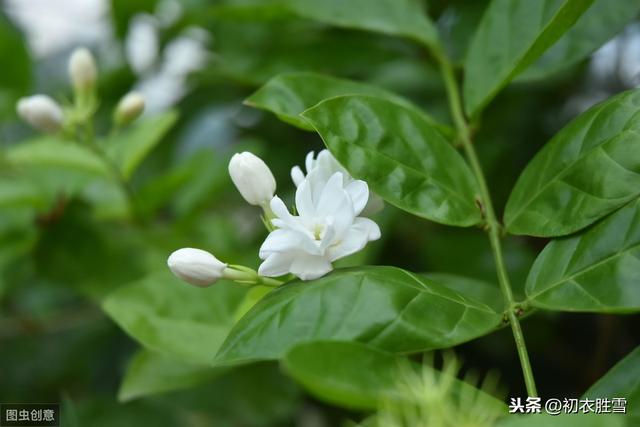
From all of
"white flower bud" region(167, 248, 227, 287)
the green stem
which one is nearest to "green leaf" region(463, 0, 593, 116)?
the green stem

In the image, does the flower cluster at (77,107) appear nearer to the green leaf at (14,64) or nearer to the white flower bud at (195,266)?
the green leaf at (14,64)

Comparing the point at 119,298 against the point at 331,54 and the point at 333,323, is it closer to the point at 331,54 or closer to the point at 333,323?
the point at 333,323

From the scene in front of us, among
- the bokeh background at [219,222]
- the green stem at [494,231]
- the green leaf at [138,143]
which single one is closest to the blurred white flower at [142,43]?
the bokeh background at [219,222]

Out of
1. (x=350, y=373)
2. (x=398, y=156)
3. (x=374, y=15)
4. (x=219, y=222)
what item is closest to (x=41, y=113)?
(x=219, y=222)

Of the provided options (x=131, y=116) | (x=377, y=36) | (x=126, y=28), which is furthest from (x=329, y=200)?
(x=126, y=28)

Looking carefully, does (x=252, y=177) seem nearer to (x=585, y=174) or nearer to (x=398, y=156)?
(x=398, y=156)

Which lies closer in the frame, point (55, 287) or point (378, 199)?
point (378, 199)
